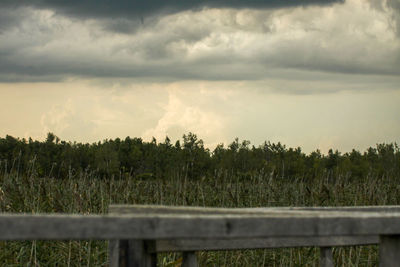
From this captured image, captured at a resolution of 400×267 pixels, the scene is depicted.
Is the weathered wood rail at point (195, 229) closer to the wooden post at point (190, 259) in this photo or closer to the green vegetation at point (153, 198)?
the wooden post at point (190, 259)

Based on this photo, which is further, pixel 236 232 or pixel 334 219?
pixel 334 219

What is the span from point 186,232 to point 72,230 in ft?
1.03

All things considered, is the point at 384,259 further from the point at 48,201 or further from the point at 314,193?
the point at 314,193

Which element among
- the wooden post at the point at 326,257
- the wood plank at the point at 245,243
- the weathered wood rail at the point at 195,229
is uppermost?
the weathered wood rail at the point at 195,229

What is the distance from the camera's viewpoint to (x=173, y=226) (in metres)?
1.50

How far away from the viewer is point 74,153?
3459 centimetres

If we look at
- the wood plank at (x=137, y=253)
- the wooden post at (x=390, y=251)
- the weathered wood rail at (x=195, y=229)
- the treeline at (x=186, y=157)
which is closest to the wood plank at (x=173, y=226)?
the weathered wood rail at (x=195, y=229)

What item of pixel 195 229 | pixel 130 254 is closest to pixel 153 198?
pixel 130 254

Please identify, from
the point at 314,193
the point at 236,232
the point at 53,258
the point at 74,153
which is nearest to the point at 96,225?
the point at 236,232

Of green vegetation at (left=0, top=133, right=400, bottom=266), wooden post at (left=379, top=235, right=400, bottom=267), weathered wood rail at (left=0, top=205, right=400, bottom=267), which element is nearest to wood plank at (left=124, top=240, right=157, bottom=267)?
weathered wood rail at (left=0, top=205, right=400, bottom=267)

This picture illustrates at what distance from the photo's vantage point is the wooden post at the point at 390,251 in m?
1.85

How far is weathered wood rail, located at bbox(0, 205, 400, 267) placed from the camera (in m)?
1.43

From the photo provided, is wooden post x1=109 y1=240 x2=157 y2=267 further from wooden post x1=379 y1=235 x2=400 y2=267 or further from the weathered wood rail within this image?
wooden post x1=379 y1=235 x2=400 y2=267

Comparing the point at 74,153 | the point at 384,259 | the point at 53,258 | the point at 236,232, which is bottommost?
the point at 53,258
